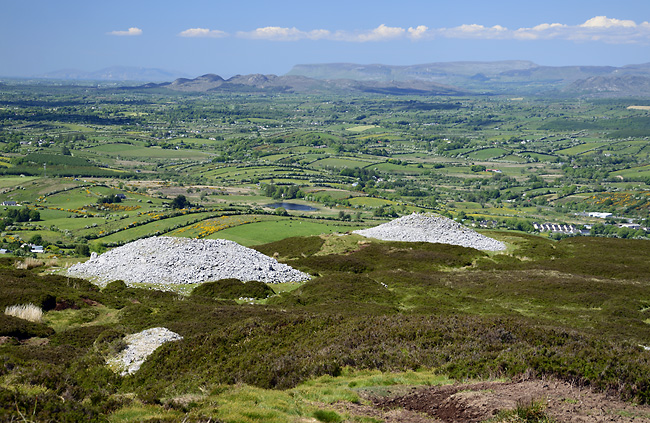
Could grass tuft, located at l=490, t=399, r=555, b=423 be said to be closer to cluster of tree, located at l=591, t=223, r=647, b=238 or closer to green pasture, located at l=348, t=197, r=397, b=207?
cluster of tree, located at l=591, t=223, r=647, b=238

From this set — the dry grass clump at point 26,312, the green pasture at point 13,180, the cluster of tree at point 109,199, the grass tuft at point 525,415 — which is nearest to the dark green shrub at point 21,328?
the dry grass clump at point 26,312

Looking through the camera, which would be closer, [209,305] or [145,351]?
[145,351]

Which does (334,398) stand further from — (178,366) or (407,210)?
(407,210)

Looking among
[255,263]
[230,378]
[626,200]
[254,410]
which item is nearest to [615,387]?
[254,410]

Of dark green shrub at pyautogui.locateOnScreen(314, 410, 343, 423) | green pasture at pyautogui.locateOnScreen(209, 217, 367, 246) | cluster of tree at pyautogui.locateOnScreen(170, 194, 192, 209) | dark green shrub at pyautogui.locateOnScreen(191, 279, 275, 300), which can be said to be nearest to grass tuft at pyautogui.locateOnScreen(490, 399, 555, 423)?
dark green shrub at pyautogui.locateOnScreen(314, 410, 343, 423)

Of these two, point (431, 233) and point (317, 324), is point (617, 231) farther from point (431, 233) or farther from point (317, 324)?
point (317, 324)

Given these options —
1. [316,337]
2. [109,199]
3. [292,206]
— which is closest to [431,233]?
[316,337]

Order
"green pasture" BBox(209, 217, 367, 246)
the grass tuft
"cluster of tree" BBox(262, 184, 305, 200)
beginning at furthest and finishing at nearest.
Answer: "cluster of tree" BBox(262, 184, 305, 200) → "green pasture" BBox(209, 217, 367, 246) → the grass tuft
